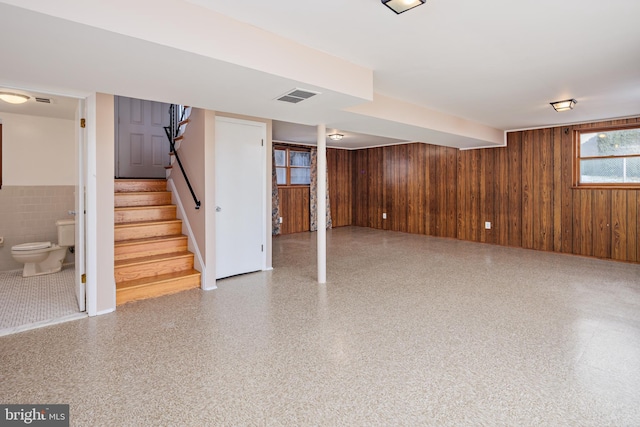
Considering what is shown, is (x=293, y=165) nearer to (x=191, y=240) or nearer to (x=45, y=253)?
(x=191, y=240)

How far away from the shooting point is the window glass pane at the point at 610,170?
5.08m

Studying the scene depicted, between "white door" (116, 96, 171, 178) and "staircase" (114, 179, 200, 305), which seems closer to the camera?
"staircase" (114, 179, 200, 305)

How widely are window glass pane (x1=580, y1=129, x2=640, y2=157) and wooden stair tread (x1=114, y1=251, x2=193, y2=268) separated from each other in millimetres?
6470

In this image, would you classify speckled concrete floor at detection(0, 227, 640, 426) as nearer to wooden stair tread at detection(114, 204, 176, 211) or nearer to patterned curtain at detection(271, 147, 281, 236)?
wooden stair tread at detection(114, 204, 176, 211)

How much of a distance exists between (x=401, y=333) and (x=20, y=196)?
17.5 ft

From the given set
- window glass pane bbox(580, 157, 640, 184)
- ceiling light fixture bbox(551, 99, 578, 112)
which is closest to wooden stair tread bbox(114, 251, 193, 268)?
ceiling light fixture bbox(551, 99, 578, 112)

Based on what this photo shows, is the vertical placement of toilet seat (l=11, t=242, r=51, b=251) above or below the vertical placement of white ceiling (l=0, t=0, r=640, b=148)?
below

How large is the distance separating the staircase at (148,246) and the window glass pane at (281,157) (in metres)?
3.50

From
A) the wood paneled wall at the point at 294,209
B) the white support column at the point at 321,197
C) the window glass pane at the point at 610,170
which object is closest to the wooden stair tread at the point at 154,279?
the white support column at the point at 321,197

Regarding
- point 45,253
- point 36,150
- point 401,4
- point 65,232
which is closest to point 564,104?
point 401,4

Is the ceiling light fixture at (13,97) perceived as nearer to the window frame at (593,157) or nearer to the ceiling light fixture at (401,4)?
the ceiling light fixture at (401,4)

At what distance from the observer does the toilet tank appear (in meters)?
4.46

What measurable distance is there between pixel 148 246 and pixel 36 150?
7.89 ft

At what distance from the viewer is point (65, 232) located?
4.48m
